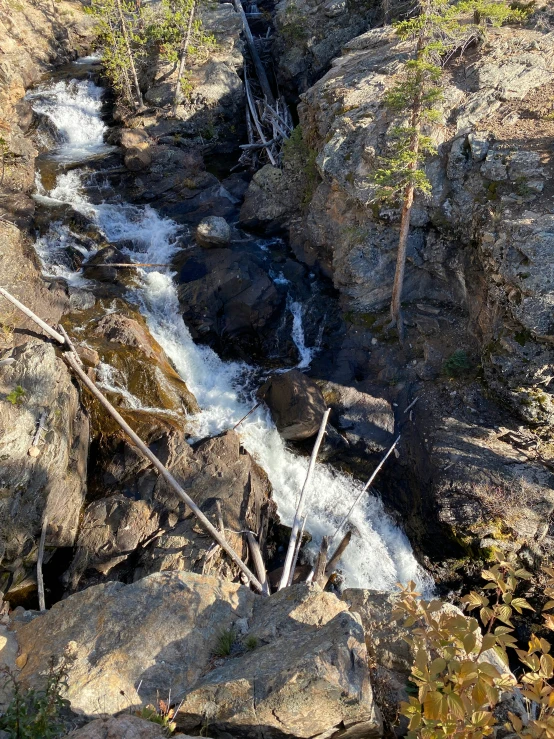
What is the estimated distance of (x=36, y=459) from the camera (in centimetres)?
942

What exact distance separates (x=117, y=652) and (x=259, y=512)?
573cm

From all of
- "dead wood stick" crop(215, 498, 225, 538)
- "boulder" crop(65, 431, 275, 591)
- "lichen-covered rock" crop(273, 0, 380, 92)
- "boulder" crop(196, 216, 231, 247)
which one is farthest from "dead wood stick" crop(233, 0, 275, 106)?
"dead wood stick" crop(215, 498, 225, 538)

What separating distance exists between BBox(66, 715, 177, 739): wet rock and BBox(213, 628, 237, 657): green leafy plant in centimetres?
141

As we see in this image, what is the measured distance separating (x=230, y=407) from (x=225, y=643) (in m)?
8.37

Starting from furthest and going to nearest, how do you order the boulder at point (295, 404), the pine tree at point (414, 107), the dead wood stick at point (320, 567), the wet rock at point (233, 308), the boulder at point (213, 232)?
the boulder at point (213, 232) → the wet rock at point (233, 308) → the boulder at point (295, 404) → the pine tree at point (414, 107) → the dead wood stick at point (320, 567)

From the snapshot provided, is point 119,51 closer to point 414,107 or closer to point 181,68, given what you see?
point 181,68

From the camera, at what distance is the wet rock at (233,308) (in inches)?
589

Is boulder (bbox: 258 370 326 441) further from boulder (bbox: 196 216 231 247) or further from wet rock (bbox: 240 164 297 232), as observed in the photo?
wet rock (bbox: 240 164 297 232)

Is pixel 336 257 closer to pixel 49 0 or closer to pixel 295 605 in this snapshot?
pixel 295 605

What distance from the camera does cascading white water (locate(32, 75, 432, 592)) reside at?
11.0 meters

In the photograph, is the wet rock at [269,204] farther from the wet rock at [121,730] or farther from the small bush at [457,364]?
the wet rock at [121,730]

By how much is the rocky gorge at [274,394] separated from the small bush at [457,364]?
9 centimetres

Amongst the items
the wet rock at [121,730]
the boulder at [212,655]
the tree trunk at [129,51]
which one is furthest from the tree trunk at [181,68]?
the wet rock at [121,730]

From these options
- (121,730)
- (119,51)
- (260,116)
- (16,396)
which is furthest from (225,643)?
(119,51)
